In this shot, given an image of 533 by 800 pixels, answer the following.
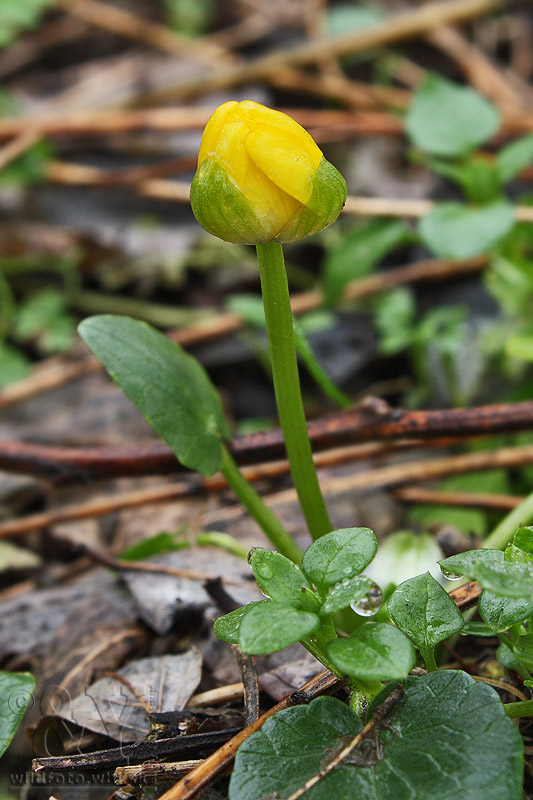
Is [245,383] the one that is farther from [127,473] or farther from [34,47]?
[34,47]

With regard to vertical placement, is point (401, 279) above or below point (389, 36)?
below

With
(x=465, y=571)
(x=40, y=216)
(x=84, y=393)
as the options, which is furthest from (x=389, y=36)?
(x=465, y=571)

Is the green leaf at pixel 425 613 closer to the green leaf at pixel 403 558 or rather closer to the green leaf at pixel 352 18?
the green leaf at pixel 403 558

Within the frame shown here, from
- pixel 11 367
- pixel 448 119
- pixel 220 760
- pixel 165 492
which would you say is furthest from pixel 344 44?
pixel 220 760

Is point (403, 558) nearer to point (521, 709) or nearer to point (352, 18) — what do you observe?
point (521, 709)

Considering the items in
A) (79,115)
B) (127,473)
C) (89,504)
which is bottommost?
(89,504)

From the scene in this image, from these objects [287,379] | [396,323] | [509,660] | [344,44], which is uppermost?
[344,44]
